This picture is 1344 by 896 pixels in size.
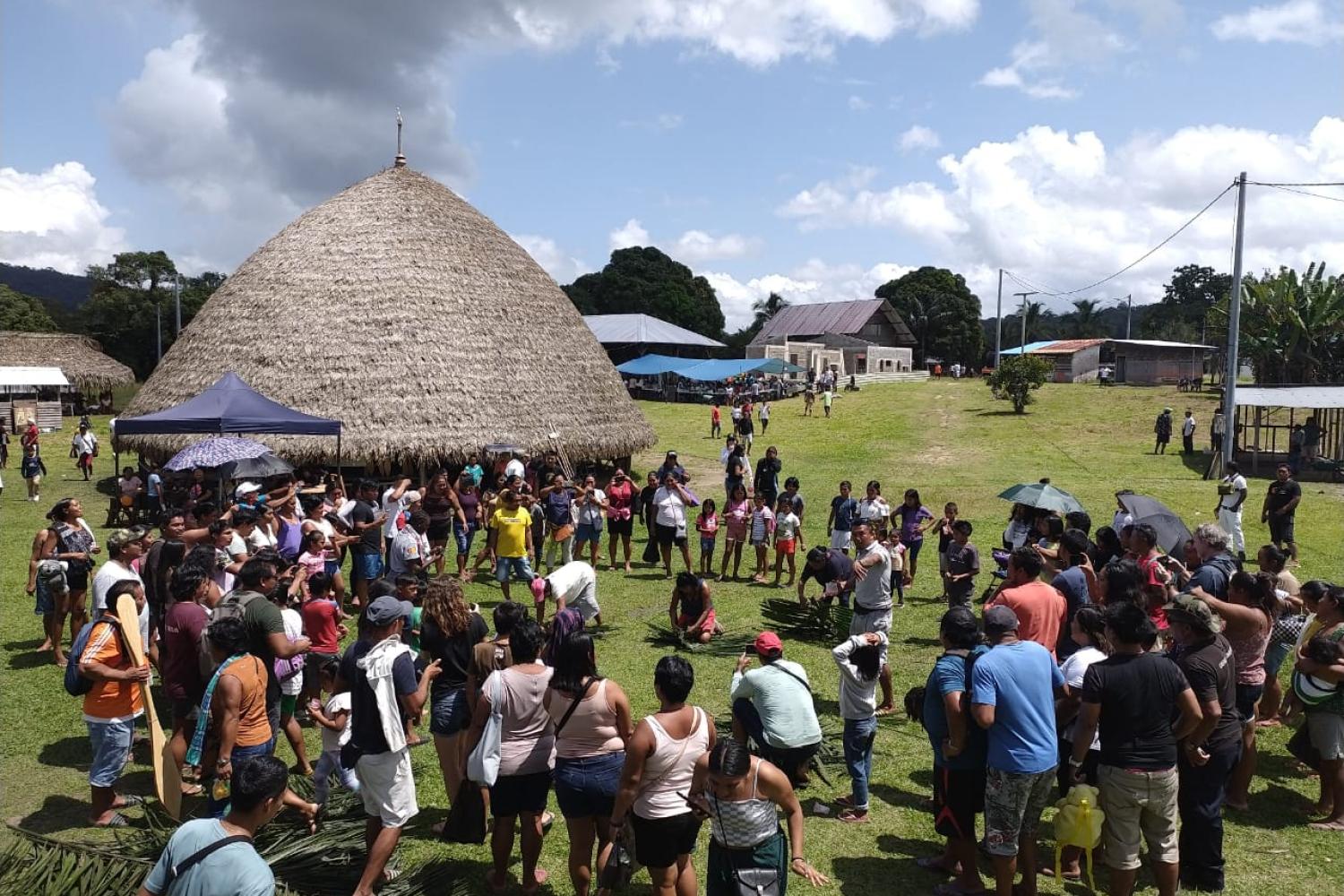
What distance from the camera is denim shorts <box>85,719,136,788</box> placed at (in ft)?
18.4

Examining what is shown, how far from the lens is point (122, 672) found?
5.57m

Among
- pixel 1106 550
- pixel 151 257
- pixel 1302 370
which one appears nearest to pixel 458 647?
pixel 1106 550

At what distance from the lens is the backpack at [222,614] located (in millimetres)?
5211

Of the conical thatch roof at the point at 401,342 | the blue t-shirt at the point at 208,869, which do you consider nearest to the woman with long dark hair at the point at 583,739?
the blue t-shirt at the point at 208,869

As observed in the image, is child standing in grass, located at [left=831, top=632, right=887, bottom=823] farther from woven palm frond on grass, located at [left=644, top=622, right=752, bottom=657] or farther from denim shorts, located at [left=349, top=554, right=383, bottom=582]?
denim shorts, located at [left=349, top=554, right=383, bottom=582]

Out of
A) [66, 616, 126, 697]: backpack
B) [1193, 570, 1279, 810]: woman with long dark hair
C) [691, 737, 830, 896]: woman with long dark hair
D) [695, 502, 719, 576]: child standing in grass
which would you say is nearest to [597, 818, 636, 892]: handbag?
[691, 737, 830, 896]: woman with long dark hair

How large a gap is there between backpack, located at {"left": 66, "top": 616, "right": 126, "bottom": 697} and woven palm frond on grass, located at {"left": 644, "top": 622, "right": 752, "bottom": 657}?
5218 millimetres

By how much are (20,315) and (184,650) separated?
6183 cm

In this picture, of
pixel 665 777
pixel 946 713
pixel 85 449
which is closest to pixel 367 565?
pixel 665 777

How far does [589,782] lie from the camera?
15.1 feet

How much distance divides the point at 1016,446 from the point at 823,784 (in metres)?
26.0

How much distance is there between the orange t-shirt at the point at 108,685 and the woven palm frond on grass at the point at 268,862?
69 cm

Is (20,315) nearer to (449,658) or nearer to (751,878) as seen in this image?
(449,658)

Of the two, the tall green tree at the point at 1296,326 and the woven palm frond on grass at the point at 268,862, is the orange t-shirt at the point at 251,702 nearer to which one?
the woven palm frond on grass at the point at 268,862
